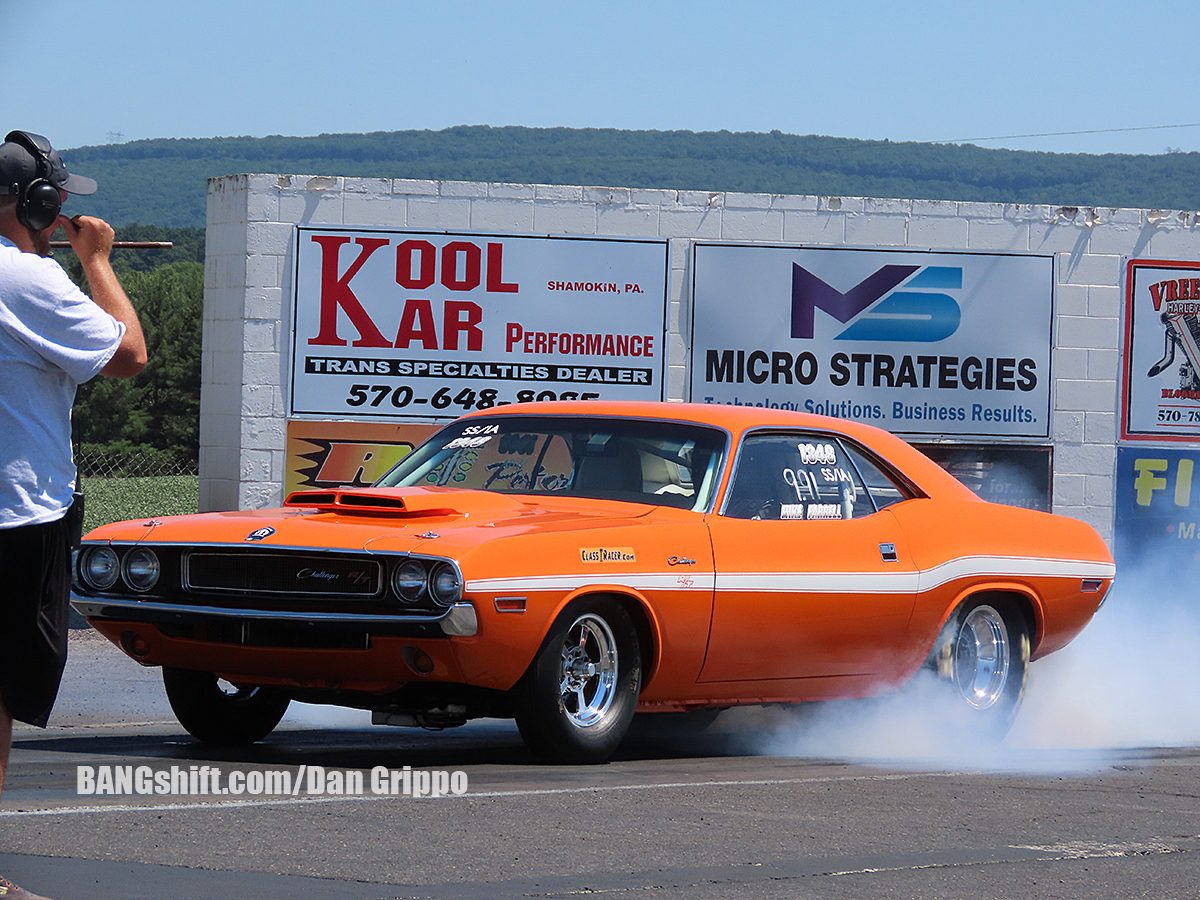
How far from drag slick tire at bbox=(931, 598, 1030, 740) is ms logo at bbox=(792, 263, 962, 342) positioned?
19.1 feet

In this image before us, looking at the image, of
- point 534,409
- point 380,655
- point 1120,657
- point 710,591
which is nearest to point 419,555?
point 380,655

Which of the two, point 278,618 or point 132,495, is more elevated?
point 278,618

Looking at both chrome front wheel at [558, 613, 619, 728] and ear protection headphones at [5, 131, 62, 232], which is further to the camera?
chrome front wheel at [558, 613, 619, 728]

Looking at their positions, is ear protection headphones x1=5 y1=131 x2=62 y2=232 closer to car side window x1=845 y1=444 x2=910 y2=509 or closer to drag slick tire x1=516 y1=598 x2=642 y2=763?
drag slick tire x1=516 y1=598 x2=642 y2=763

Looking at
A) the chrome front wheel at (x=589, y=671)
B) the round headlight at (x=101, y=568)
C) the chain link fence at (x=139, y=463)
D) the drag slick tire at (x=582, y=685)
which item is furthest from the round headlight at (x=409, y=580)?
the chain link fence at (x=139, y=463)

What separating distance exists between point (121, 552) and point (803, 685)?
9.17ft

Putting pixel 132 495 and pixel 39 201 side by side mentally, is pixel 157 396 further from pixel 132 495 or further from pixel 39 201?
pixel 39 201

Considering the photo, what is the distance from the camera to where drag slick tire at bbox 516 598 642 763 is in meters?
6.36

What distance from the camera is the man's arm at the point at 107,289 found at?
402 cm

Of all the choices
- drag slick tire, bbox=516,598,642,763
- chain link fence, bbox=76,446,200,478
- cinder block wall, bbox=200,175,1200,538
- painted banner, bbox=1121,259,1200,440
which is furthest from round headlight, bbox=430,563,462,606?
chain link fence, bbox=76,446,200,478

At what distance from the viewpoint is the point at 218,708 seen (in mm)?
6977

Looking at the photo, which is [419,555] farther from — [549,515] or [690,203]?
[690,203]

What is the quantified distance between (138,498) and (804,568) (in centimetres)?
3531

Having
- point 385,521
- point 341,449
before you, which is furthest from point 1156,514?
point 385,521
